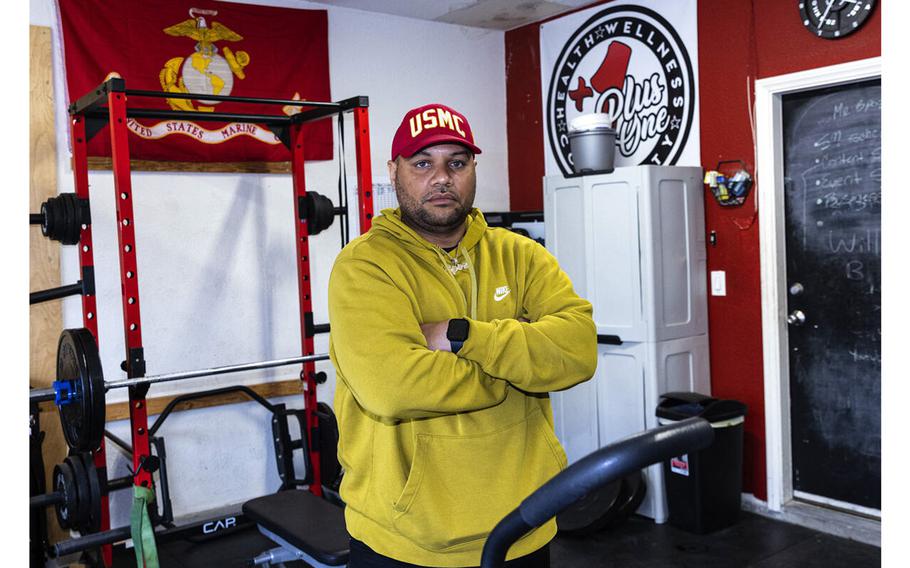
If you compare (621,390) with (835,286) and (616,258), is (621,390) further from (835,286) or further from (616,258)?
(835,286)

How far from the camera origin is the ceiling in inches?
174

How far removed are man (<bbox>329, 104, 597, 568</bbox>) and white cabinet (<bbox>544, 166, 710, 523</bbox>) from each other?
2.31 m

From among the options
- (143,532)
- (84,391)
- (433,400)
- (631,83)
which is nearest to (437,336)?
(433,400)

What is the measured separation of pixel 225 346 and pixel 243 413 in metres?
0.37

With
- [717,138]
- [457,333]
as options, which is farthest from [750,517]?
[457,333]

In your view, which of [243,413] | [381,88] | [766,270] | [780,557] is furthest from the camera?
[381,88]

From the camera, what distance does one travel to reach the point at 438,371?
1.49 metres

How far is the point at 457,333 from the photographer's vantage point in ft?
4.95

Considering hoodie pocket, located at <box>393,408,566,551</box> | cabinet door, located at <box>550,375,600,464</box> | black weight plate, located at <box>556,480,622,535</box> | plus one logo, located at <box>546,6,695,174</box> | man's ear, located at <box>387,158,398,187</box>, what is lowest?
black weight plate, located at <box>556,480,622,535</box>

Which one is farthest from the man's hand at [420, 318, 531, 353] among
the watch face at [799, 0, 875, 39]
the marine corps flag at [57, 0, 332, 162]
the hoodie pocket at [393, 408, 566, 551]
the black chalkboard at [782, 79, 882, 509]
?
the watch face at [799, 0, 875, 39]

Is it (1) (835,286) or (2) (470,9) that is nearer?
(1) (835,286)

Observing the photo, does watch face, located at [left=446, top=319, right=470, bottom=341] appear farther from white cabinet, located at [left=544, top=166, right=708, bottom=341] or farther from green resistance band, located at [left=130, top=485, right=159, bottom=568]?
white cabinet, located at [left=544, top=166, right=708, bottom=341]

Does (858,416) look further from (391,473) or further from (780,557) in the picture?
(391,473)

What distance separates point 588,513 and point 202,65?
2.89 meters
